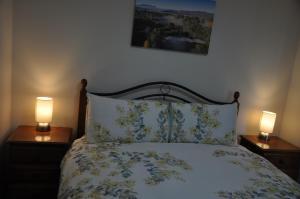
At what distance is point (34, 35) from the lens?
2.46 m

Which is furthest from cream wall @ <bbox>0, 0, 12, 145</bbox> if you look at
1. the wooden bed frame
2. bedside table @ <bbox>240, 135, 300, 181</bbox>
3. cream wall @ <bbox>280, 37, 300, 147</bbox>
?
cream wall @ <bbox>280, 37, 300, 147</bbox>

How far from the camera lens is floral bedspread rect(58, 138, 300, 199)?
162 centimetres

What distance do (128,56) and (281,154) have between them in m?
1.76

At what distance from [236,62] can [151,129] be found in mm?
1190

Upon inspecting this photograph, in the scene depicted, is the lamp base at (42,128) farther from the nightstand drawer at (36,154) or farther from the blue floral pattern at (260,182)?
the blue floral pattern at (260,182)

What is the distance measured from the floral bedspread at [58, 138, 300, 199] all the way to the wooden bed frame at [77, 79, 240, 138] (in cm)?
35

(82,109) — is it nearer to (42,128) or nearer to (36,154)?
(42,128)

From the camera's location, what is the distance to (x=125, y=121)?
232cm

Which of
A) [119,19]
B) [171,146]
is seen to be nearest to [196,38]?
[119,19]

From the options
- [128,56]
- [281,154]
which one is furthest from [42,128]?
[281,154]

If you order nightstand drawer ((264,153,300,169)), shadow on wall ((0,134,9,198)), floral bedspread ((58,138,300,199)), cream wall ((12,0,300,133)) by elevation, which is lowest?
shadow on wall ((0,134,9,198))

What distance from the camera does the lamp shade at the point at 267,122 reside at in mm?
2809

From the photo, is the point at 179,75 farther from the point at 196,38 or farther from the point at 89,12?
the point at 89,12

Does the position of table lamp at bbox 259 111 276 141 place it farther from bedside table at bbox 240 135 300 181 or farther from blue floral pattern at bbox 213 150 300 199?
blue floral pattern at bbox 213 150 300 199
